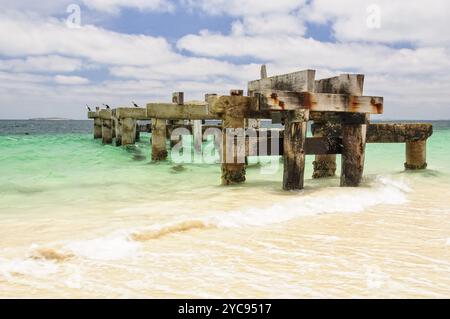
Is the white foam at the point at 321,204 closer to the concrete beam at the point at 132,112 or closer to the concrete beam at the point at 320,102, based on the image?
the concrete beam at the point at 320,102

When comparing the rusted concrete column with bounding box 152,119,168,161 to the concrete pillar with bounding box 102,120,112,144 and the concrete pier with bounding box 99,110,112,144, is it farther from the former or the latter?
the concrete pillar with bounding box 102,120,112,144

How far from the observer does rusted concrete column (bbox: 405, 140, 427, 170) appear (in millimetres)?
10062

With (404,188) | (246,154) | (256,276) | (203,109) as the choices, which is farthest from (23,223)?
(203,109)

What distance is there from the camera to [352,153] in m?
7.34

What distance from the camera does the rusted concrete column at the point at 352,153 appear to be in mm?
7262

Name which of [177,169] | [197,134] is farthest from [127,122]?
[177,169]

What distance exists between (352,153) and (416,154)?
357cm

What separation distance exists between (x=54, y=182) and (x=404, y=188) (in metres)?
7.17

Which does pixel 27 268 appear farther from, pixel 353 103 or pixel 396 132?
pixel 396 132

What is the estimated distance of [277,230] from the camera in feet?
14.2

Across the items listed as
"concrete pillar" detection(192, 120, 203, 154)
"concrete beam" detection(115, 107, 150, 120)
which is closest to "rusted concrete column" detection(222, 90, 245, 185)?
"concrete pillar" detection(192, 120, 203, 154)

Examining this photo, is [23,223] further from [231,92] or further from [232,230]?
[231,92]

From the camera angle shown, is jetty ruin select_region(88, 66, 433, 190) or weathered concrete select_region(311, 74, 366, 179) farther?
weathered concrete select_region(311, 74, 366, 179)

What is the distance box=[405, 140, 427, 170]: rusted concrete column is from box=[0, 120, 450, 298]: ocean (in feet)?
9.65
